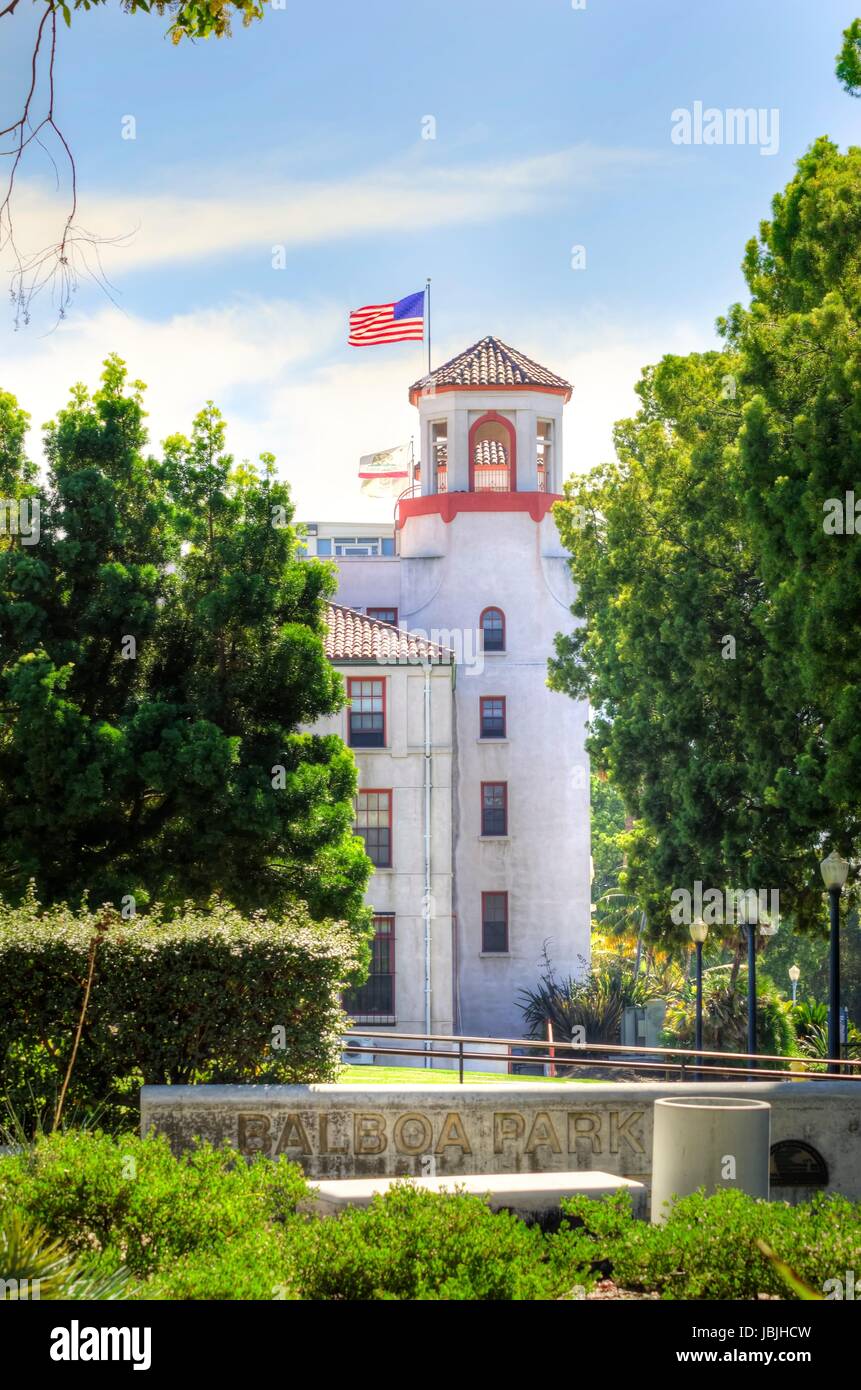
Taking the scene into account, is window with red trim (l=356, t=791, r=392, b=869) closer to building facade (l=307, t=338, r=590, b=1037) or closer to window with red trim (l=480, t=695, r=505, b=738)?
building facade (l=307, t=338, r=590, b=1037)

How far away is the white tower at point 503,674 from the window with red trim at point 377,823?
12.8ft

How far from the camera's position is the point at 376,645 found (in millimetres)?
45562

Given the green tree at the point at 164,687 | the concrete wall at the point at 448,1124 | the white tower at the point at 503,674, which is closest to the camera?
the concrete wall at the point at 448,1124

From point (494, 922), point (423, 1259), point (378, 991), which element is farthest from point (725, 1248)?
point (494, 922)

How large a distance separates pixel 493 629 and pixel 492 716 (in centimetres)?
295

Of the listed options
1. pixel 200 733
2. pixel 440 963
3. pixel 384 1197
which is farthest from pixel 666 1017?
pixel 384 1197

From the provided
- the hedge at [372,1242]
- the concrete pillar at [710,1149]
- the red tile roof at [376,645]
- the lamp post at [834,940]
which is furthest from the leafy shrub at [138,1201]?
the red tile roof at [376,645]

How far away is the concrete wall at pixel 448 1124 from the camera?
1341 cm

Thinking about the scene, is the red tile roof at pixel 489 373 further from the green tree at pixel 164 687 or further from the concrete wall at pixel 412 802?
the green tree at pixel 164 687

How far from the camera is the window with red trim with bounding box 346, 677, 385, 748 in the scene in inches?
1791
